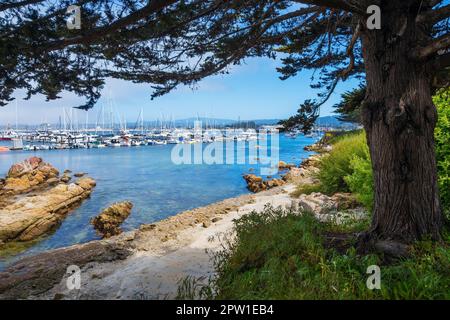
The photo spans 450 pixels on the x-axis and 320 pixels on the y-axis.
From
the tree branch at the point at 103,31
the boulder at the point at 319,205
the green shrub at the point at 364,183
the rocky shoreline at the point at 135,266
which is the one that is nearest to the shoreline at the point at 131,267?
the rocky shoreline at the point at 135,266

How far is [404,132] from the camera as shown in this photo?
357cm

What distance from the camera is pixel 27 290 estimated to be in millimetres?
4973

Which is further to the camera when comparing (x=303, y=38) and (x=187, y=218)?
(x=187, y=218)

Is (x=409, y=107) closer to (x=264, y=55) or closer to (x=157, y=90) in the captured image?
(x=264, y=55)

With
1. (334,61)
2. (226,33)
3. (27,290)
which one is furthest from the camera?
(334,61)

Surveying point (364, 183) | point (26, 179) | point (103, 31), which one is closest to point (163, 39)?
point (103, 31)

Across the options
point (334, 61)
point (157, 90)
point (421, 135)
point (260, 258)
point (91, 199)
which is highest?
point (334, 61)

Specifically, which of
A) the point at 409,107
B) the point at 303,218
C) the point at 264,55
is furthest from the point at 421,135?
the point at 264,55

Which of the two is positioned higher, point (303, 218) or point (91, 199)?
point (303, 218)

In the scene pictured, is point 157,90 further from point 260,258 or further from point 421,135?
point 421,135

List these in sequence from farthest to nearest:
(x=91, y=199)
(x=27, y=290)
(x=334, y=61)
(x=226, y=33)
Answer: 1. (x=91, y=199)
2. (x=334, y=61)
3. (x=226, y=33)
4. (x=27, y=290)

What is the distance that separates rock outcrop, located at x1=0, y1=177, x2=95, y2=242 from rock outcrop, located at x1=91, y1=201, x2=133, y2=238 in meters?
1.94

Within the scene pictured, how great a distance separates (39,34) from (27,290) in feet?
13.1

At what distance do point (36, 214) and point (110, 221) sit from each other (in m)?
3.50
